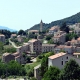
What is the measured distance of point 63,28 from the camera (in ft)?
267

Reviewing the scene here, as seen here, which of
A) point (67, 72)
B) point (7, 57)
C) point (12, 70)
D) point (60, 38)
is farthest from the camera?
point (60, 38)

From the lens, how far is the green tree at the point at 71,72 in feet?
109

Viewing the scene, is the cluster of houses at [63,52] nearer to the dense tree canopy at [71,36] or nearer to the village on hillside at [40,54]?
the village on hillside at [40,54]

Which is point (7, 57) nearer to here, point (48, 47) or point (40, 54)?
point (40, 54)

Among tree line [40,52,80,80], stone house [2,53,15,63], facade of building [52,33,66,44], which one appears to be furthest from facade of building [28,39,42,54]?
tree line [40,52,80,80]

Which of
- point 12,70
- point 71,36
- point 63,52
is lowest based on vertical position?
point 12,70

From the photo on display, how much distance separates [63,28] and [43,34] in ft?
20.8

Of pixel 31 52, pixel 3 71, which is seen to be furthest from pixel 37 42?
pixel 3 71

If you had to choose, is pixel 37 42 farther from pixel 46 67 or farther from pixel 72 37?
pixel 46 67

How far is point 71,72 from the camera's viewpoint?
1320 inches

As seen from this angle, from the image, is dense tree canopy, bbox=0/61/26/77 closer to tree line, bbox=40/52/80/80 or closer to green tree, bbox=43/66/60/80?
green tree, bbox=43/66/60/80

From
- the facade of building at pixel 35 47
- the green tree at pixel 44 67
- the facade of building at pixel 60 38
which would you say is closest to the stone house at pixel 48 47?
the facade of building at pixel 35 47

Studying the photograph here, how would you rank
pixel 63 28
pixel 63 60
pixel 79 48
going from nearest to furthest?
pixel 63 60 < pixel 79 48 < pixel 63 28

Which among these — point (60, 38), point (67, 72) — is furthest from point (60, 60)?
point (60, 38)
